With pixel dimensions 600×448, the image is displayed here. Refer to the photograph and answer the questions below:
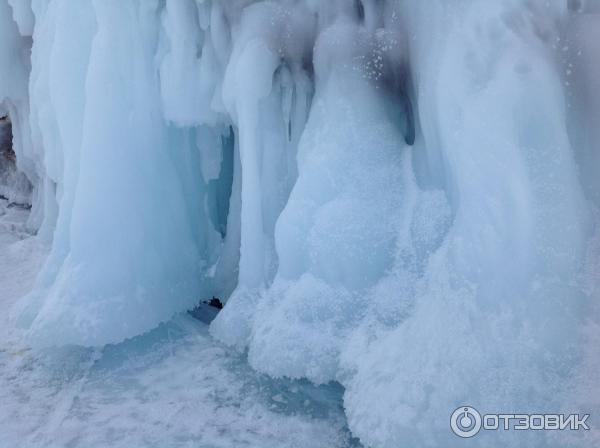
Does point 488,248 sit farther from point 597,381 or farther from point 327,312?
point 327,312

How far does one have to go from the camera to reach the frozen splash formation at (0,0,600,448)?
2.36m

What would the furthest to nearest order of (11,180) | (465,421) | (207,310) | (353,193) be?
1. (11,180)
2. (207,310)
3. (353,193)
4. (465,421)

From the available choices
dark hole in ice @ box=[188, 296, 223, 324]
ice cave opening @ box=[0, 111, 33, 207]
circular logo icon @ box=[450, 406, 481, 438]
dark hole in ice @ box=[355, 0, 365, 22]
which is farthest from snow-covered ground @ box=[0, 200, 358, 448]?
ice cave opening @ box=[0, 111, 33, 207]

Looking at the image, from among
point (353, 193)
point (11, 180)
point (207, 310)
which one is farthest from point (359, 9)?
point (11, 180)

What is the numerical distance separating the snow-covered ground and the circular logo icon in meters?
0.54

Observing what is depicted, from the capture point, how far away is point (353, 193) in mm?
3035

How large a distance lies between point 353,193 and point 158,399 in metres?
1.46

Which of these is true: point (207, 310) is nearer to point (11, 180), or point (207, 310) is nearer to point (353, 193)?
point (353, 193)

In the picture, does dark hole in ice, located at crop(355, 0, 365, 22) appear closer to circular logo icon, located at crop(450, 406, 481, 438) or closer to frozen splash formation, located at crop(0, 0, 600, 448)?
frozen splash formation, located at crop(0, 0, 600, 448)

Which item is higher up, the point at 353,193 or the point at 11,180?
the point at 353,193

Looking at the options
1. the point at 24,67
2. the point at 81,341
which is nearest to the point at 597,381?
the point at 81,341

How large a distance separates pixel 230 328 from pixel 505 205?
1.80m

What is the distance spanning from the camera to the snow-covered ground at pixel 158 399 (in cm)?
276

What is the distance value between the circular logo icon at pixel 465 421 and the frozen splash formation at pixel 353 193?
0.03 metres
